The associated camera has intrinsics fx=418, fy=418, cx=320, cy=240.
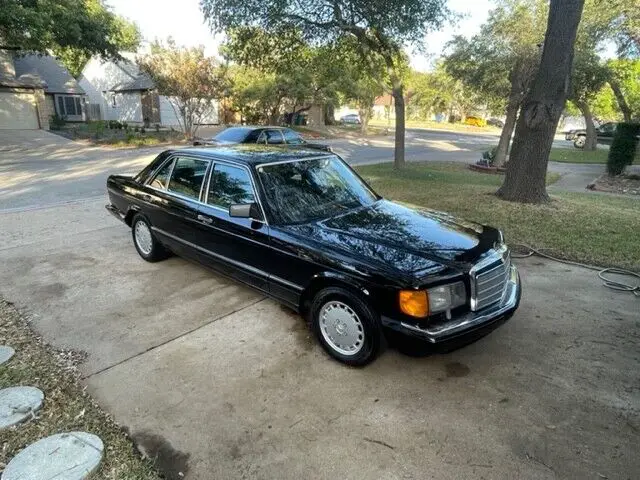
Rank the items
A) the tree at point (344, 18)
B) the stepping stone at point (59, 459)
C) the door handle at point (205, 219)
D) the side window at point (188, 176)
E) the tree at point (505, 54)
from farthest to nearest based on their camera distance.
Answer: the tree at point (505, 54), the tree at point (344, 18), the side window at point (188, 176), the door handle at point (205, 219), the stepping stone at point (59, 459)

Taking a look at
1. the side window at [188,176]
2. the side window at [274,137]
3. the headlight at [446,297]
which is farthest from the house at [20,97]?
the headlight at [446,297]

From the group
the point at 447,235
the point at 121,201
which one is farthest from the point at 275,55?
the point at 447,235

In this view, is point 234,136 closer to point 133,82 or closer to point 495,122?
point 133,82

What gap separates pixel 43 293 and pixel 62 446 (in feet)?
8.41

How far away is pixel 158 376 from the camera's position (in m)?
3.14

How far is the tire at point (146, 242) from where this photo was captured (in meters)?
5.16

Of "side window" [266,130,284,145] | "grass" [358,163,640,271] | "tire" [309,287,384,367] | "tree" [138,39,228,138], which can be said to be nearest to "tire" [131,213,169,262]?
"tire" [309,287,384,367]

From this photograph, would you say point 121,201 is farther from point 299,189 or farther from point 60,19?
point 60,19

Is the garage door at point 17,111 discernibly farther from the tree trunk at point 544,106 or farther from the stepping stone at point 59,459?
the stepping stone at point 59,459

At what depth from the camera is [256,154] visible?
4.22 m


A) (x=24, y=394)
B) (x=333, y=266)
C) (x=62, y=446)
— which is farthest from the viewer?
(x=333, y=266)

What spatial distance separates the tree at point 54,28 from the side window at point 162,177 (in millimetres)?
12881

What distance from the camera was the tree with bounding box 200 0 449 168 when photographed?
10648 millimetres

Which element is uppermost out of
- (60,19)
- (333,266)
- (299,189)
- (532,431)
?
(60,19)
